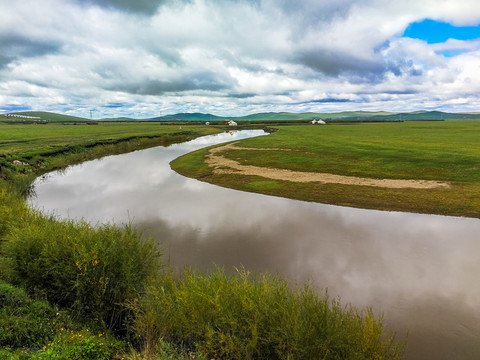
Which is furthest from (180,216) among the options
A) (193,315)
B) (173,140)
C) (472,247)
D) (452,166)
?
(173,140)

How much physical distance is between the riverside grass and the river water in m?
2.97

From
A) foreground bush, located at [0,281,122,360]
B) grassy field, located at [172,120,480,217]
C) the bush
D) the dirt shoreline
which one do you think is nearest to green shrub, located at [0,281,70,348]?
foreground bush, located at [0,281,122,360]

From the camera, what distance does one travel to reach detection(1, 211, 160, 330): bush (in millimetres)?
10969

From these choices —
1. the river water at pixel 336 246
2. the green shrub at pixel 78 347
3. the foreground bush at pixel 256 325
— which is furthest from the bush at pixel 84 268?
the river water at pixel 336 246

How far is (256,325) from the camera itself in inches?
324

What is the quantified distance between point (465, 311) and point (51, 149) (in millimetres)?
66017

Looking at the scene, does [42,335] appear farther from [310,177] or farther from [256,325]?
[310,177]

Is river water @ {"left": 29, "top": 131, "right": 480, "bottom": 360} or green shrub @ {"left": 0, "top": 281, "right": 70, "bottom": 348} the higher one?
green shrub @ {"left": 0, "top": 281, "right": 70, "bottom": 348}

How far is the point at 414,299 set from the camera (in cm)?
1323

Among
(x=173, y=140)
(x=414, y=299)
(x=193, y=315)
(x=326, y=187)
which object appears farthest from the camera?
(x=173, y=140)

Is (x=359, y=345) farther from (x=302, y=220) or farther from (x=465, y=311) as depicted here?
(x=302, y=220)

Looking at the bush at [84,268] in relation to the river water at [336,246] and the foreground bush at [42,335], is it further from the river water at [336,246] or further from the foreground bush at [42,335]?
the river water at [336,246]

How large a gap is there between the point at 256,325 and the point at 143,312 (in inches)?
164

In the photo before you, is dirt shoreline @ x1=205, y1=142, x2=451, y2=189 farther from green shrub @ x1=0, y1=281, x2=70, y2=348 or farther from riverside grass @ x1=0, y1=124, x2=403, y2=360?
green shrub @ x1=0, y1=281, x2=70, y2=348
